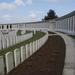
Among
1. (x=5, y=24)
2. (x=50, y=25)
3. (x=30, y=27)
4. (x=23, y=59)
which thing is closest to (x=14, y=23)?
(x=5, y=24)

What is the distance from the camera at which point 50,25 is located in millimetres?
47469

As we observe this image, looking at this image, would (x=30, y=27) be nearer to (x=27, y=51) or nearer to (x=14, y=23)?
(x=14, y=23)

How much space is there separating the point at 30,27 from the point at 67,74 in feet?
202

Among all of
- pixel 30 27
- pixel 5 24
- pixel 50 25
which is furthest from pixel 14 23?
pixel 50 25

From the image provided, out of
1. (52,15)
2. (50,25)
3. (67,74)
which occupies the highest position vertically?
(52,15)

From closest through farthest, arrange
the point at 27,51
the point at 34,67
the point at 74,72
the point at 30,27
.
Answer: the point at 74,72 < the point at 34,67 < the point at 27,51 < the point at 30,27

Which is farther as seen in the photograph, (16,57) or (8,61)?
(16,57)

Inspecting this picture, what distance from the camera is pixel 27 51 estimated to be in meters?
7.55

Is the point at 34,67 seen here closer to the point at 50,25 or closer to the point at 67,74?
the point at 67,74

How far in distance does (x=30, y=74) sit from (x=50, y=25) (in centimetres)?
4315

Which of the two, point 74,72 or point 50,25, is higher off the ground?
point 50,25

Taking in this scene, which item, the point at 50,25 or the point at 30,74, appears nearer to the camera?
the point at 30,74

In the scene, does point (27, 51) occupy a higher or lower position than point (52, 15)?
lower

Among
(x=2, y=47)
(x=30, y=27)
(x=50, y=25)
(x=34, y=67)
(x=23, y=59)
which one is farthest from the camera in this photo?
(x=30, y=27)
